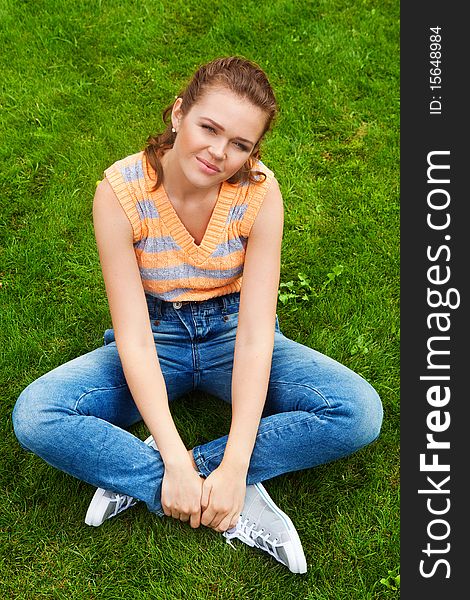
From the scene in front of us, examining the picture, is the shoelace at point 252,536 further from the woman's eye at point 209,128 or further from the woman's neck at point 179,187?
the woman's eye at point 209,128

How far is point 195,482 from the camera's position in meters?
2.85

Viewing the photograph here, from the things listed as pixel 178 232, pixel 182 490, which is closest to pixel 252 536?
pixel 182 490

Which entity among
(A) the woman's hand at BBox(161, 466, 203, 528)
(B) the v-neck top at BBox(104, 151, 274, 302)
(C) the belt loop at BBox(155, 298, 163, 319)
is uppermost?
(B) the v-neck top at BBox(104, 151, 274, 302)

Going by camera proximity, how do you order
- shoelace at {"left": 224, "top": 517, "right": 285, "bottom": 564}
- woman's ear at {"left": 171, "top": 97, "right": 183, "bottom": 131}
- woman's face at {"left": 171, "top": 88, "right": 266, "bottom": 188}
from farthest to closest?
1. shoelace at {"left": 224, "top": 517, "right": 285, "bottom": 564}
2. woman's ear at {"left": 171, "top": 97, "right": 183, "bottom": 131}
3. woman's face at {"left": 171, "top": 88, "right": 266, "bottom": 188}

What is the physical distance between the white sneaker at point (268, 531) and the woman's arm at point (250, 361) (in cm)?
9

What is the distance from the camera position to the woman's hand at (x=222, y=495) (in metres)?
2.85

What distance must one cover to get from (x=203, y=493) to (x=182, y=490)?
0.08 m

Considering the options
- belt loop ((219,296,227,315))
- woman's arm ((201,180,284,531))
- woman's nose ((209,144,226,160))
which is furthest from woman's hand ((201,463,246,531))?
woman's nose ((209,144,226,160))

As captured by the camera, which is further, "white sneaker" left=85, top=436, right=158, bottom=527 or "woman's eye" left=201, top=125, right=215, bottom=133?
"white sneaker" left=85, top=436, right=158, bottom=527

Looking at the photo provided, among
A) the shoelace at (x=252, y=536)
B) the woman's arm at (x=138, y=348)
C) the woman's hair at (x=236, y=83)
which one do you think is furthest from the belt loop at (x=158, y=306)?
the shoelace at (x=252, y=536)

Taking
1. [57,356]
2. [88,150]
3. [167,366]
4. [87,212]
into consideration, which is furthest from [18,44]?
[167,366]

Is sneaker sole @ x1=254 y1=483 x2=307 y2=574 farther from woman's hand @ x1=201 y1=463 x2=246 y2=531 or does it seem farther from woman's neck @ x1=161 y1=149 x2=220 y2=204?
woman's neck @ x1=161 y1=149 x2=220 y2=204

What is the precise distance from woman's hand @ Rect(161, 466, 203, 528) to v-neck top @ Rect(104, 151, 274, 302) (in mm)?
685

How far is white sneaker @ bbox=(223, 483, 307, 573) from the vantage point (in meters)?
2.92
